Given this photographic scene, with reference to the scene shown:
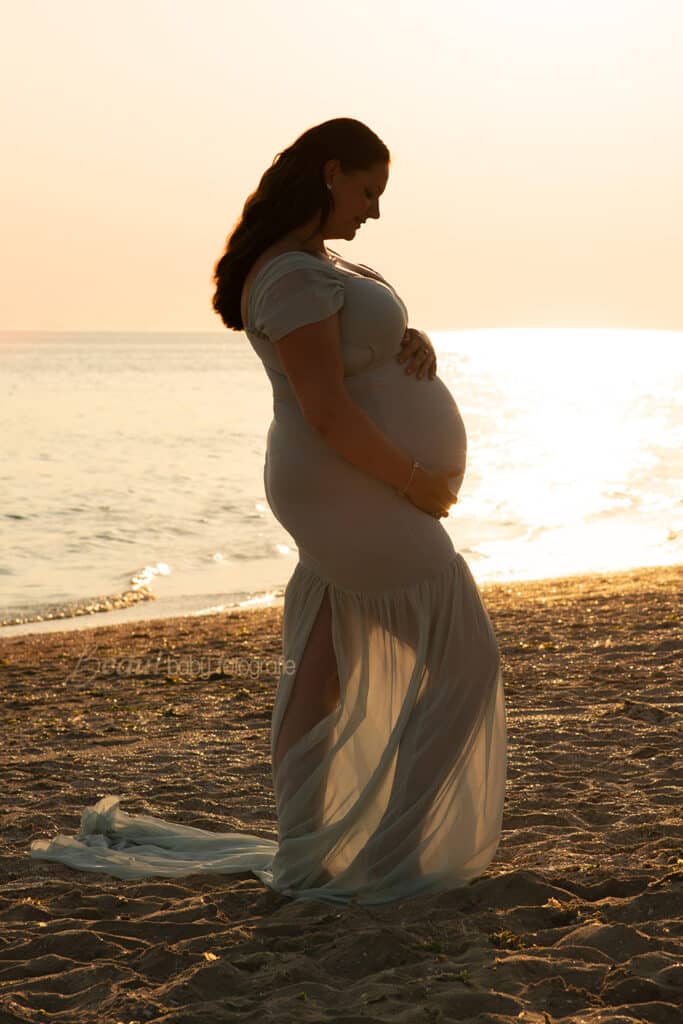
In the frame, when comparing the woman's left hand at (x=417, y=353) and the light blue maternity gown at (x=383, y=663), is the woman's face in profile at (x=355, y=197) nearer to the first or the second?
the light blue maternity gown at (x=383, y=663)

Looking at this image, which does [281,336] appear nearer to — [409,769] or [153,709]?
[409,769]

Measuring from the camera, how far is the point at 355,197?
132 inches

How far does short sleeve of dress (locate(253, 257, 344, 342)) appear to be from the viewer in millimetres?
3230

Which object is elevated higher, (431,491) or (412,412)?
(412,412)

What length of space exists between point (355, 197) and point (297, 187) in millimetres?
156

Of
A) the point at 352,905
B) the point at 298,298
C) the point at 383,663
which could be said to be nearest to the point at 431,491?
the point at 383,663

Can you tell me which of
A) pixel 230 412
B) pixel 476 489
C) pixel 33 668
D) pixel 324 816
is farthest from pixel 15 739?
pixel 230 412

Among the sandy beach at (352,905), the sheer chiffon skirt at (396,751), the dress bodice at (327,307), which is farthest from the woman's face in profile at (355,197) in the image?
the sandy beach at (352,905)

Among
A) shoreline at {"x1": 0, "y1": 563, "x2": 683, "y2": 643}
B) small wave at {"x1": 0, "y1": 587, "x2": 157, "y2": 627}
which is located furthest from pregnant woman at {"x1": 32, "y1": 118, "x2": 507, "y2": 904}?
small wave at {"x1": 0, "y1": 587, "x2": 157, "y2": 627}

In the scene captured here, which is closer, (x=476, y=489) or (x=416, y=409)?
(x=416, y=409)

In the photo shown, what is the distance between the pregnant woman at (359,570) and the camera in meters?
3.31

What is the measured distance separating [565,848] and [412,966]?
3.50ft

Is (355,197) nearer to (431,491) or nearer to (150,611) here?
(431,491)

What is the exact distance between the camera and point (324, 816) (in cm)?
360
